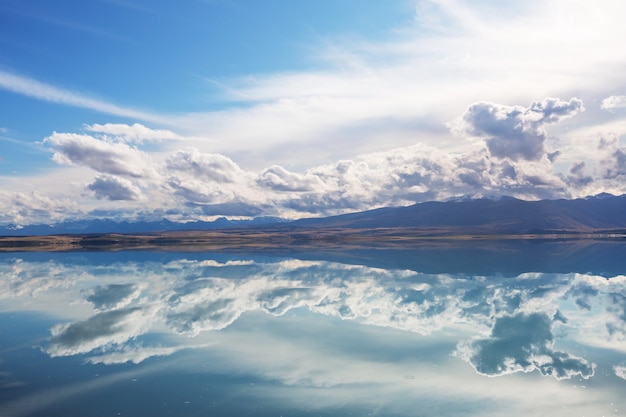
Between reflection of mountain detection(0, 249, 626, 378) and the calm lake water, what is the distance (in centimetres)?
21

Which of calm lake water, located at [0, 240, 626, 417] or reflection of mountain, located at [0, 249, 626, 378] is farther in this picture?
reflection of mountain, located at [0, 249, 626, 378]

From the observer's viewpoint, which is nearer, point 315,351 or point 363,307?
point 315,351

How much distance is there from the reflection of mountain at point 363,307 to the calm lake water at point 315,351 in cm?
21

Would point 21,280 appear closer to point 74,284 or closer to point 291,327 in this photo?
point 74,284

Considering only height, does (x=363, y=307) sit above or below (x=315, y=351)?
below

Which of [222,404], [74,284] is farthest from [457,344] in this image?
[74,284]

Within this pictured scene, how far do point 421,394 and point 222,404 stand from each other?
28.3 ft

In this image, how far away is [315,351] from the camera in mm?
29453

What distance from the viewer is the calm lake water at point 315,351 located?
68.9 ft

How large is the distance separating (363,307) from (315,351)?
15.6 metres

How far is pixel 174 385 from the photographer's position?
914 inches

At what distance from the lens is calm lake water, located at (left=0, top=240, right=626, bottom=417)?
21016mm

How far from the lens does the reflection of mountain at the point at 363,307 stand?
3003 centimetres

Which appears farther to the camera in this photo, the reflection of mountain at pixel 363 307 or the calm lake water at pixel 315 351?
the reflection of mountain at pixel 363 307
